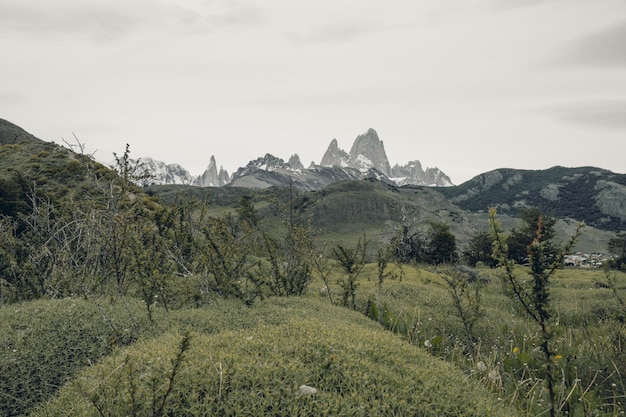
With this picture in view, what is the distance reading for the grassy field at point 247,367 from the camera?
3.12 meters

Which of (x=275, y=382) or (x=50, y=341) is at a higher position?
(x=275, y=382)

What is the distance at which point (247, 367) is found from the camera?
3531mm

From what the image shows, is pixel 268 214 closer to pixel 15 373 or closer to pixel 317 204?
pixel 317 204

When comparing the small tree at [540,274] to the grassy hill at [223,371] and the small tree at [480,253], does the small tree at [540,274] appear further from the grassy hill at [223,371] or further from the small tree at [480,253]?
the small tree at [480,253]

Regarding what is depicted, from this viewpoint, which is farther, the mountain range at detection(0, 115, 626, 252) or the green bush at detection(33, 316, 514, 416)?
the mountain range at detection(0, 115, 626, 252)

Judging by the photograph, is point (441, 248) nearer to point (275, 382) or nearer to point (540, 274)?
point (540, 274)

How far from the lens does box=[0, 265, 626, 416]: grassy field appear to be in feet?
10.2

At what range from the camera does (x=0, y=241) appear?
8.93 meters

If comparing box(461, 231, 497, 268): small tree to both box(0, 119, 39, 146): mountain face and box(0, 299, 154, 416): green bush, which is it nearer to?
box(0, 299, 154, 416): green bush

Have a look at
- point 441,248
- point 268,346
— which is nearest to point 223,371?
point 268,346

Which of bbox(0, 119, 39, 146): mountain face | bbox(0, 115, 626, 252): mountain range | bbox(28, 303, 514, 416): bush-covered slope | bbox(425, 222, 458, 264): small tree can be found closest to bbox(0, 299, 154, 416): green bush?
bbox(28, 303, 514, 416): bush-covered slope

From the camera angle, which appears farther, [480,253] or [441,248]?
[480,253]

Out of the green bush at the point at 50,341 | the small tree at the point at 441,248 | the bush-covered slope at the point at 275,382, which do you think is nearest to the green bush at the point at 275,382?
the bush-covered slope at the point at 275,382

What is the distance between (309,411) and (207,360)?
1168 millimetres
